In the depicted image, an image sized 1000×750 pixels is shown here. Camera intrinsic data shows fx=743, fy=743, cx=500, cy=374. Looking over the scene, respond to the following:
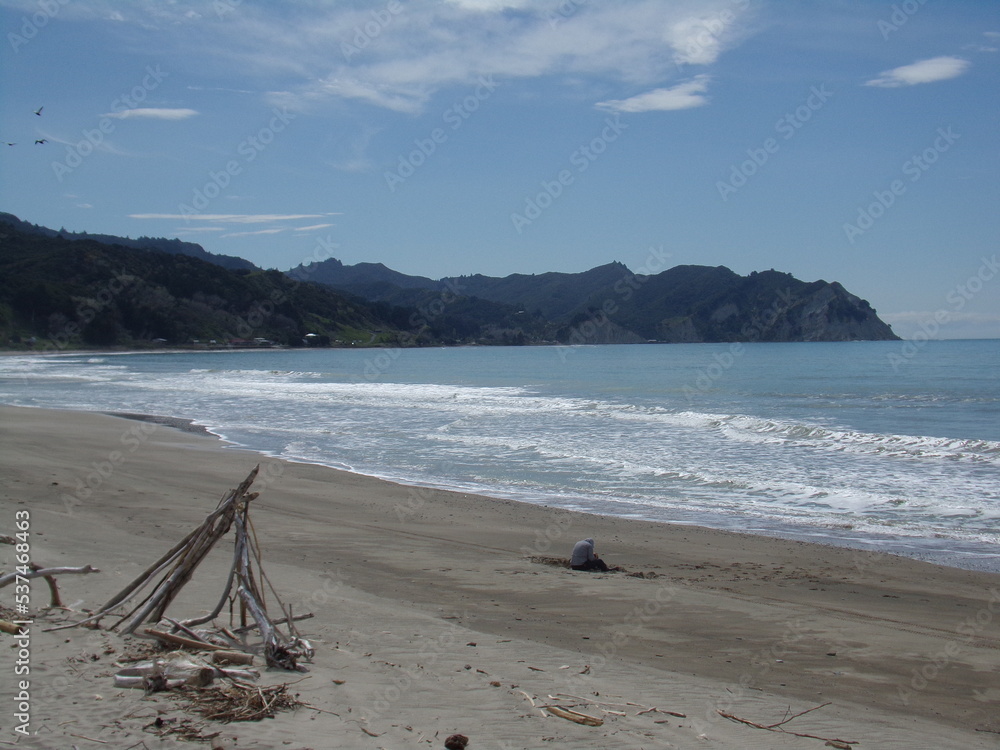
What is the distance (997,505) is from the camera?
11.3m

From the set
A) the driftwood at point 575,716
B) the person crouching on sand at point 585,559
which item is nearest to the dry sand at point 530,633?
the driftwood at point 575,716

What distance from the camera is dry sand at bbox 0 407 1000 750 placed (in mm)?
3801

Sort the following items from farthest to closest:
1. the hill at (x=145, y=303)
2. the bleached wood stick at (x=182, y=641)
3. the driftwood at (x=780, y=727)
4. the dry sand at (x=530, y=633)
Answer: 1. the hill at (x=145, y=303)
2. the bleached wood stick at (x=182, y=641)
3. the driftwood at (x=780, y=727)
4. the dry sand at (x=530, y=633)

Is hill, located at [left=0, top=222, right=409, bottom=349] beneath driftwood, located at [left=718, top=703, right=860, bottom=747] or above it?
above

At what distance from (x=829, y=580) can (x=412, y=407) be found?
2301 cm

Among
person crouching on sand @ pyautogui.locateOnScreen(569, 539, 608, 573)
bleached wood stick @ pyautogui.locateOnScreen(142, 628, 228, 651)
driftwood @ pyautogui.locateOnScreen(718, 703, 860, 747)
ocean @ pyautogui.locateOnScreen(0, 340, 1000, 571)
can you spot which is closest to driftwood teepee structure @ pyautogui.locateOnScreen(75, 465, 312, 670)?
bleached wood stick @ pyautogui.locateOnScreen(142, 628, 228, 651)

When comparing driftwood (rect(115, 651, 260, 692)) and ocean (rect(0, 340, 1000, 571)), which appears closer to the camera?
driftwood (rect(115, 651, 260, 692))

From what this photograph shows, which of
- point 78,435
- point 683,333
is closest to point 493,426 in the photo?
point 78,435

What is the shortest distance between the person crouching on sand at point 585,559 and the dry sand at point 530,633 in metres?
0.21

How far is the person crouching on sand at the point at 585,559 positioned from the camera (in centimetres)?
788

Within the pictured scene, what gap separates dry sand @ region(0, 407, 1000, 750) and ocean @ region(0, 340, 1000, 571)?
68.6 inches

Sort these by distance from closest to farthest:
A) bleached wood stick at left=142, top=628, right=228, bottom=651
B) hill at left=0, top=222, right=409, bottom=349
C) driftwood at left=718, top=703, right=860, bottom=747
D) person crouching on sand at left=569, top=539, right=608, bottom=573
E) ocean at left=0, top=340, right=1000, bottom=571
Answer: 1. driftwood at left=718, top=703, right=860, bottom=747
2. bleached wood stick at left=142, top=628, right=228, bottom=651
3. person crouching on sand at left=569, top=539, right=608, bottom=573
4. ocean at left=0, top=340, right=1000, bottom=571
5. hill at left=0, top=222, right=409, bottom=349

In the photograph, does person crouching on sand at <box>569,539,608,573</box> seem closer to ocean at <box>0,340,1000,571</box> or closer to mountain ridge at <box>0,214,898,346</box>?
ocean at <box>0,340,1000,571</box>

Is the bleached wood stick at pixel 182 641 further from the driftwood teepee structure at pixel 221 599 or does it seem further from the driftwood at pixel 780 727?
the driftwood at pixel 780 727
